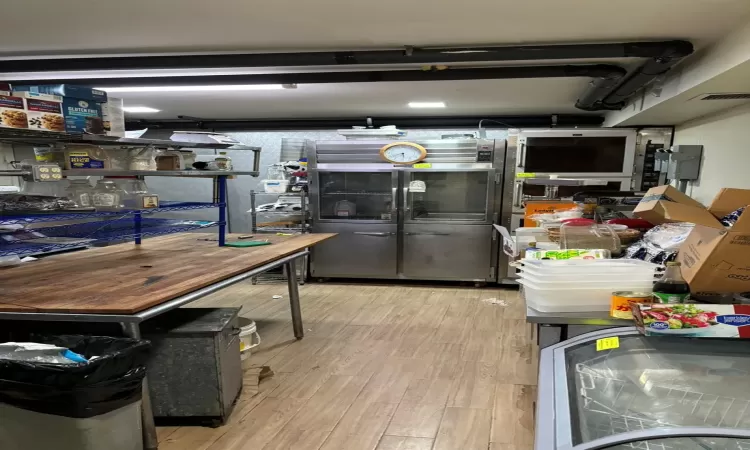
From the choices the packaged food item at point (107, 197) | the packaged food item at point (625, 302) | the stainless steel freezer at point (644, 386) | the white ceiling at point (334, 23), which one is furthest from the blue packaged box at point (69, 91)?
the packaged food item at point (625, 302)

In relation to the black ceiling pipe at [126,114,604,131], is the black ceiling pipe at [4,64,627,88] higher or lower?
higher

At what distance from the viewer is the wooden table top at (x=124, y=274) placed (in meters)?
1.61

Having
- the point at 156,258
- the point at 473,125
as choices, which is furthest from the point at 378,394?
the point at 473,125

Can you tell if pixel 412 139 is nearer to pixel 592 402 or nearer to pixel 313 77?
pixel 313 77

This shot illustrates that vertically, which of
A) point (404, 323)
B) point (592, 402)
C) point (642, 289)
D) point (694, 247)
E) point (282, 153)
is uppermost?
point (282, 153)

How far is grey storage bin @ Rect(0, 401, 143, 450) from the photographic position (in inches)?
57.4

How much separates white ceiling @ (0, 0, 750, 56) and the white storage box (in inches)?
49.4

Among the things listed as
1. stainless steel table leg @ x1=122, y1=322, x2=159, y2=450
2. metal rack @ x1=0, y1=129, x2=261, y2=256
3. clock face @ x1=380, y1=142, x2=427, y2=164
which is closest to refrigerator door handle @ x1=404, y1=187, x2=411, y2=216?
clock face @ x1=380, y1=142, x2=427, y2=164

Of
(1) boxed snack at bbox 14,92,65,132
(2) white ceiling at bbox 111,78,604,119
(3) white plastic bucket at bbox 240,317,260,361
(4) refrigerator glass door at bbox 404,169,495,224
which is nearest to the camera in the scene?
(1) boxed snack at bbox 14,92,65,132

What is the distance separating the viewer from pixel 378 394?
2.53 m

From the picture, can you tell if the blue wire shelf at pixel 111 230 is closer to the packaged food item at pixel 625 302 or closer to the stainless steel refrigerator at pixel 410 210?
the packaged food item at pixel 625 302

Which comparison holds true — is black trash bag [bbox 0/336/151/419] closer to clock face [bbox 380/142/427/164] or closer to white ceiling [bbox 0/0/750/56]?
white ceiling [bbox 0/0/750/56]

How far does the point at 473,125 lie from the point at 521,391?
368 centimetres

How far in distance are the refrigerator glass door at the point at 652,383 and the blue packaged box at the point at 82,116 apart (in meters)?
2.31
